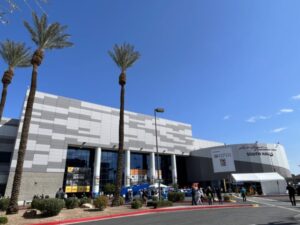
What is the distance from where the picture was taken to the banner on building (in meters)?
47.6

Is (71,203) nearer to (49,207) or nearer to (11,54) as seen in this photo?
(49,207)

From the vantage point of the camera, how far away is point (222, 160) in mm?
48750

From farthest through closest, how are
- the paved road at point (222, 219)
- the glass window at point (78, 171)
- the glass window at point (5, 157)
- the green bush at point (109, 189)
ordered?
the glass window at point (78, 171) < the green bush at point (109, 189) < the glass window at point (5, 157) < the paved road at point (222, 219)

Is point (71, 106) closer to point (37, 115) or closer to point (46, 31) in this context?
point (37, 115)

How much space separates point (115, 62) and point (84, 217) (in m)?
17.1

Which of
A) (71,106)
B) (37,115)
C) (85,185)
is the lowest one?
(85,185)

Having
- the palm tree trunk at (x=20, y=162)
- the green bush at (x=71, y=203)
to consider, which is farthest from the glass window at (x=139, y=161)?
the palm tree trunk at (x=20, y=162)

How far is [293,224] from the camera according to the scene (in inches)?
374

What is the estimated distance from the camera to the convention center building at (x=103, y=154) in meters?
36.9

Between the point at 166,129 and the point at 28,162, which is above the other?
the point at 166,129

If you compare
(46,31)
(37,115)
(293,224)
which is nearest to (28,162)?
A: (37,115)

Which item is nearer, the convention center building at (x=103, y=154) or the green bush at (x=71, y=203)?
the green bush at (x=71, y=203)

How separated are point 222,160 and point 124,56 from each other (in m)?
33.3

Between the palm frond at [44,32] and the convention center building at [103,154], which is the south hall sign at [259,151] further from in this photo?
the palm frond at [44,32]
